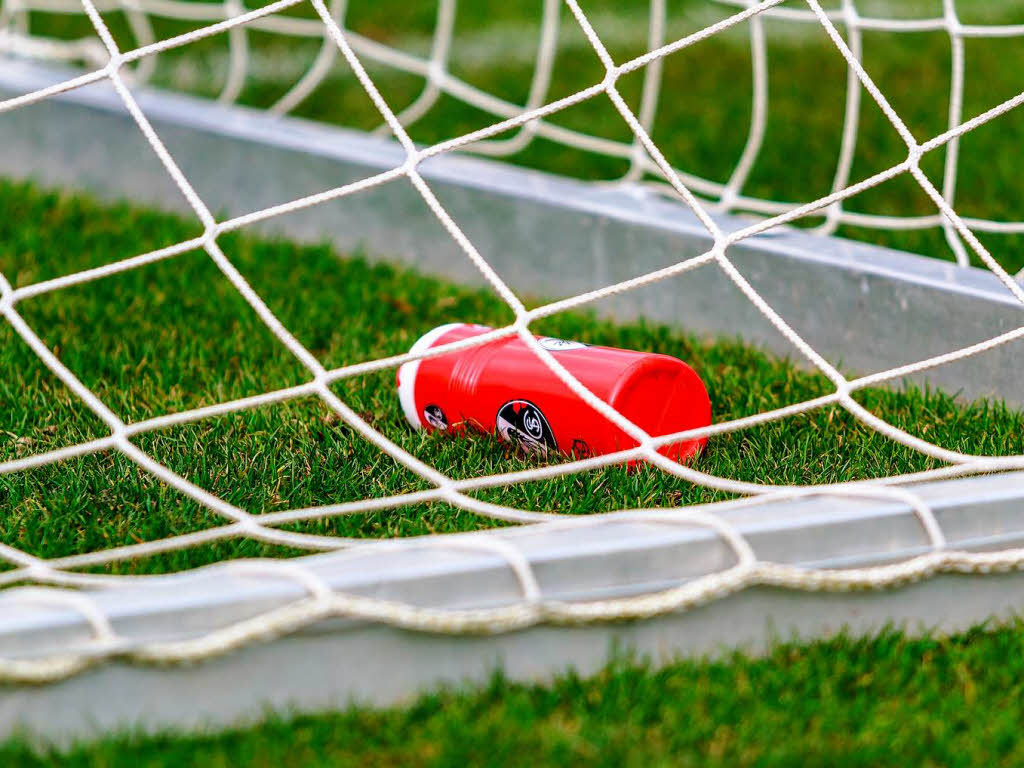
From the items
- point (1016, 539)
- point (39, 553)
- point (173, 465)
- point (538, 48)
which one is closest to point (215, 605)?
point (39, 553)

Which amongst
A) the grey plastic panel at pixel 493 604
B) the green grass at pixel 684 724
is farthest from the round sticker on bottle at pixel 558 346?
the green grass at pixel 684 724

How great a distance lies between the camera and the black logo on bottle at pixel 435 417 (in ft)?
6.69

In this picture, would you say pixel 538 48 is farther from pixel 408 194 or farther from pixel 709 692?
pixel 709 692

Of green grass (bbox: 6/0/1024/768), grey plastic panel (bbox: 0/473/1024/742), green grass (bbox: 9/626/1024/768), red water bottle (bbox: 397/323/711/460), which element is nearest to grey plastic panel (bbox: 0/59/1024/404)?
green grass (bbox: 6/0/1024/768)

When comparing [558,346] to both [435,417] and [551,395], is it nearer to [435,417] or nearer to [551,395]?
[551,395]

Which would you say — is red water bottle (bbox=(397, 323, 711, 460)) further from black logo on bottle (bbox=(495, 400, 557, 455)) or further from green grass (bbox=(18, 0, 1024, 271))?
green grass (bbox=(18, 0, 1024, 271))

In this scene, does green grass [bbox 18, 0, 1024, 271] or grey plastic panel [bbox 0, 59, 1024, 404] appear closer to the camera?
grey plastic panel [bbox 0, 59, 1024, 404]

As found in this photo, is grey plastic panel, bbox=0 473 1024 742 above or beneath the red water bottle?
beneath

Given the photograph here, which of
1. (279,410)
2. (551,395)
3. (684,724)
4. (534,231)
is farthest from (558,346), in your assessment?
(534,231)

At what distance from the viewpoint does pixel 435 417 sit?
6.72 ft

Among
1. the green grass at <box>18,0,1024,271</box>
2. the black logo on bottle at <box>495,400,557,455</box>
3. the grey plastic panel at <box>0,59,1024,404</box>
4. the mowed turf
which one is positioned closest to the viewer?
the mowed turf

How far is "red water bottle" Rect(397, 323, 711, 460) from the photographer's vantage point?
1.88 m

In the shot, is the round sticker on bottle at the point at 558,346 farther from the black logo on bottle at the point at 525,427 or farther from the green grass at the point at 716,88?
the green grass at the point at 716,88

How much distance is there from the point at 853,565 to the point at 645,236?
114 cm
